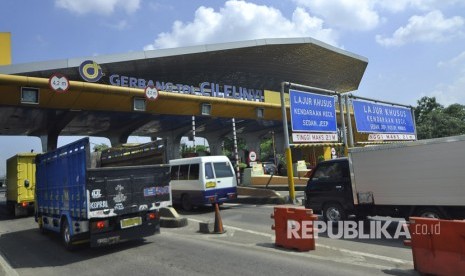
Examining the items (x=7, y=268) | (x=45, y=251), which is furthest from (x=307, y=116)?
(x=7, y=268)

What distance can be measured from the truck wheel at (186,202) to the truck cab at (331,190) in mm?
6235

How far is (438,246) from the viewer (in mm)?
5668

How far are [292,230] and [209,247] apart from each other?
6.06 ft

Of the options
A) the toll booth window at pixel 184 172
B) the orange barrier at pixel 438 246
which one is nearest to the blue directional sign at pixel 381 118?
the toll booth window at pixel 184 172

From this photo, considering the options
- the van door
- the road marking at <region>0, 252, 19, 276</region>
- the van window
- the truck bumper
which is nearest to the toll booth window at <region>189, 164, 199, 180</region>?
the van door

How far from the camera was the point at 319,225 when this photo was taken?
1048cm

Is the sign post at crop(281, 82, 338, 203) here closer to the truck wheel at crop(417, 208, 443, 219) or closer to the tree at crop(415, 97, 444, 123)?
the truck wheel at crop(417, 208, 443, 219)

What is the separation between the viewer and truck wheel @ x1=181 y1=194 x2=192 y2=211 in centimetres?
1604

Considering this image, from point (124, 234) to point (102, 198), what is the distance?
982mm

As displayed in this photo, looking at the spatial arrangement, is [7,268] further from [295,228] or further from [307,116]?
[307,116]

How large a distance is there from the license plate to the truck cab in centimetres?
464

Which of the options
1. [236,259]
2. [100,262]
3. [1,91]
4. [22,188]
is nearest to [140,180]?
[100,262]

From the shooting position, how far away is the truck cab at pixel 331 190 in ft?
33.1

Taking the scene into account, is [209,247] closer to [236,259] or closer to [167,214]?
[236,259]
